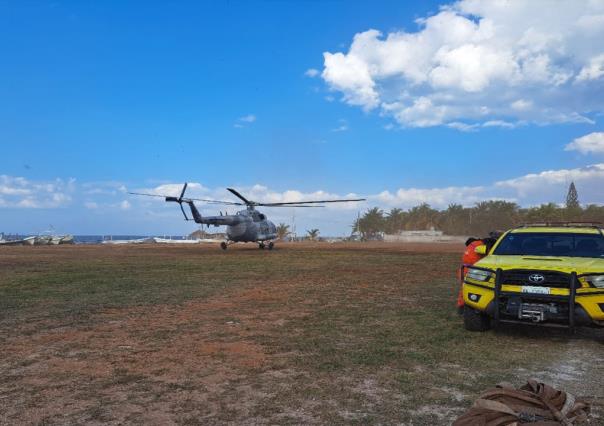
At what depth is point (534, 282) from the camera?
682 cm

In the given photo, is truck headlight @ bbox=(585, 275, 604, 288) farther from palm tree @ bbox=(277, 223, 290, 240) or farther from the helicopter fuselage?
palm tree @ bbox=(277, 223, 290, 240)

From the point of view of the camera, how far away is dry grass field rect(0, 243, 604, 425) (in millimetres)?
4391

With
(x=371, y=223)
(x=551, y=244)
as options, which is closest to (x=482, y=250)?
(x=551, y=244)

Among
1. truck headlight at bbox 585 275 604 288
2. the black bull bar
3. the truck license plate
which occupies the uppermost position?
truck headlight at bbox 585 275 604 288

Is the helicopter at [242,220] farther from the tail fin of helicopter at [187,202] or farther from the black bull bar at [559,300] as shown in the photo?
the black bull bar at [559,300]

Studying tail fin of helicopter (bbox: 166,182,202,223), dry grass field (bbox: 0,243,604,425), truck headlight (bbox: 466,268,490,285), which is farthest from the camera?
tail fin of helicopter (bbox: 166,182,202,223)

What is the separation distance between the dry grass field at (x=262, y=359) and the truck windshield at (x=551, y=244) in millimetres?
1269

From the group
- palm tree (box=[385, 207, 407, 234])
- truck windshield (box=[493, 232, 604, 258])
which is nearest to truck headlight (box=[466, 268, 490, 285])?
truck windshield (box=[493, 232, 604, 258])

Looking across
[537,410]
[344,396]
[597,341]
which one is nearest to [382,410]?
[344,396]

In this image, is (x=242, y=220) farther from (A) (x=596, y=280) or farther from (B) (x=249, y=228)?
(A) (x=596, y=280)

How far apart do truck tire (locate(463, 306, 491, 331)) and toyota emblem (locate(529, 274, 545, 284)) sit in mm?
1005

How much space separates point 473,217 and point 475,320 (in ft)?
243

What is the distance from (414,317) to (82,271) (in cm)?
1368

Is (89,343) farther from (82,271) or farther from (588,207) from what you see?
(588,207)
